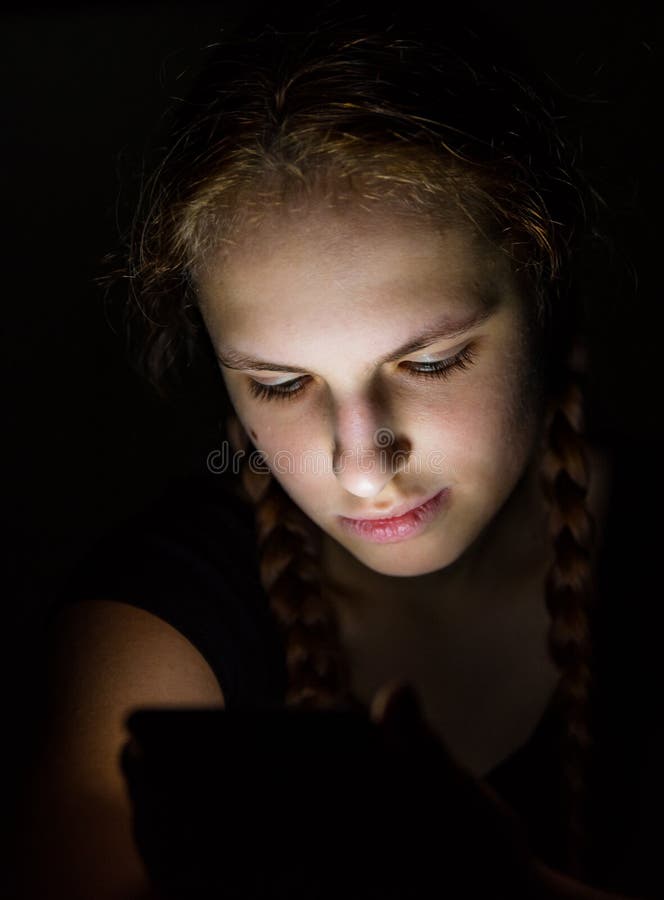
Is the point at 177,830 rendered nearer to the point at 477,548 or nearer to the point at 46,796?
the point at 46,796

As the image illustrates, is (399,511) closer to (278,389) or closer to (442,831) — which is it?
(278,389)

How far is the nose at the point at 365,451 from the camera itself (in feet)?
2.15

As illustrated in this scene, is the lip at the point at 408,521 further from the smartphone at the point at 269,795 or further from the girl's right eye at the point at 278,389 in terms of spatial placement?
the smartphone at the point at 269,795

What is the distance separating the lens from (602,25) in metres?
1.09

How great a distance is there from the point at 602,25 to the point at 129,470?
767 millimetres

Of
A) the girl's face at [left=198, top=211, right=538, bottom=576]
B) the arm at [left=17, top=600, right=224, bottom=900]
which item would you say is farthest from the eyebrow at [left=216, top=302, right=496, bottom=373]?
the arm at [left=17, top=600, right=224, bottom=900]

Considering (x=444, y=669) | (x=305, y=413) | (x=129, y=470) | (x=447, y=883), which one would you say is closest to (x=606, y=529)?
(x=444, y=669)

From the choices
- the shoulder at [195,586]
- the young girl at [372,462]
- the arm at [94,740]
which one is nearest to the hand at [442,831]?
the young girl at [372,462]

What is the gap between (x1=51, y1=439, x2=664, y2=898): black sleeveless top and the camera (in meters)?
0.79

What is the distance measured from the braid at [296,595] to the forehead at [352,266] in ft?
0.73

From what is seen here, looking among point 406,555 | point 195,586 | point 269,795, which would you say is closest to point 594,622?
point 406,555

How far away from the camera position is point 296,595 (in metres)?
0.85

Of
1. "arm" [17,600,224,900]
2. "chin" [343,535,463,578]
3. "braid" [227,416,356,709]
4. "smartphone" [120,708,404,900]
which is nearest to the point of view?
"smartphone" [120,708,404,900]

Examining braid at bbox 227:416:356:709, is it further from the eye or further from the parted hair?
the eye
